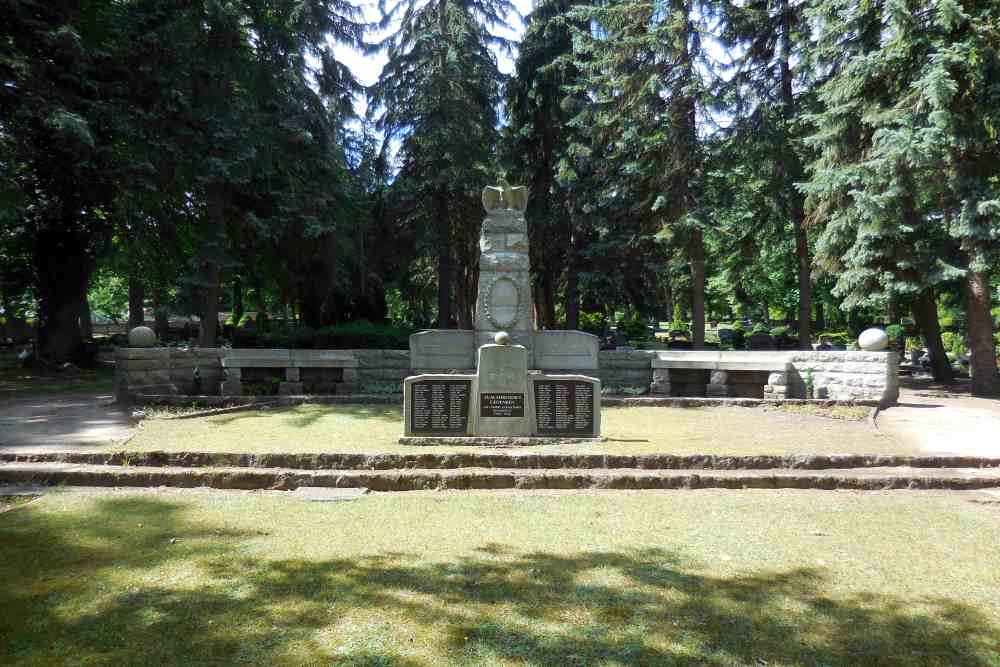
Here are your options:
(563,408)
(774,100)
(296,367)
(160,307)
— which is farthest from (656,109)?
(160,307)

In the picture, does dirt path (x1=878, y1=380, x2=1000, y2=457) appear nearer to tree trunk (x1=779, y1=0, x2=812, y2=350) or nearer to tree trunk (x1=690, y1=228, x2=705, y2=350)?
tree trunk (x1=779, y1=0, x2=812, y2=350)

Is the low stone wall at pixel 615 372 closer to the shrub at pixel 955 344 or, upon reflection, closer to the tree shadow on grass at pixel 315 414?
the tree shadow on grass at pixel 315 414

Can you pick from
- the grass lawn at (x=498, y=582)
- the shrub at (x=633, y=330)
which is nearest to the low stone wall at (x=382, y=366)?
the grass lawn at (x=498, y=582)

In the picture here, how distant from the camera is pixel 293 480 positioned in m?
6.05

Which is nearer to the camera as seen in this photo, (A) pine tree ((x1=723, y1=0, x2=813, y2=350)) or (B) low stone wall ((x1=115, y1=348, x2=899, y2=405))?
(B) low stone wall ((x1=115, y1=348, x2=899, y2=405))

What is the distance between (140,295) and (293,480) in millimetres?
26218

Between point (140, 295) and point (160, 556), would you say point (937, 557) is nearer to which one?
point (160, 556)

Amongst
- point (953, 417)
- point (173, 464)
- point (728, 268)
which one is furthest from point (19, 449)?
point (728, 268)

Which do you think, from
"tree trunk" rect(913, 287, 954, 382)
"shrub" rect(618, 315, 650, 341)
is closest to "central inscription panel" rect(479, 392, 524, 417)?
"tree trunk" rect(913, 287, 954, 382)

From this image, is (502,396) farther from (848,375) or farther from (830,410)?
(848,375)

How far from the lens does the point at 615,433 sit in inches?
327

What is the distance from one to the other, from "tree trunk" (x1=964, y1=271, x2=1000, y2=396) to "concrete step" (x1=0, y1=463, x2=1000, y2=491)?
942 cm

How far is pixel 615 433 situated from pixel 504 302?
4.97m

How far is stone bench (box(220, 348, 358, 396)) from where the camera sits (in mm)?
12359
